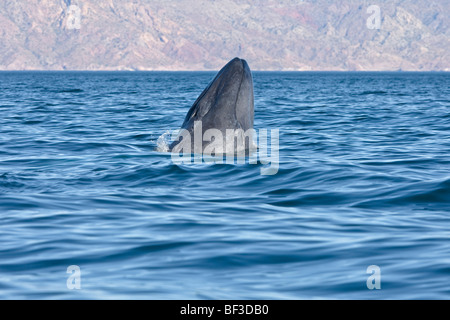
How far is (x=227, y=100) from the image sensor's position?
41.9 feet

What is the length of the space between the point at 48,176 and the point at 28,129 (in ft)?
30.6

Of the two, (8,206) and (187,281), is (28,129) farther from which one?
(187,281)
